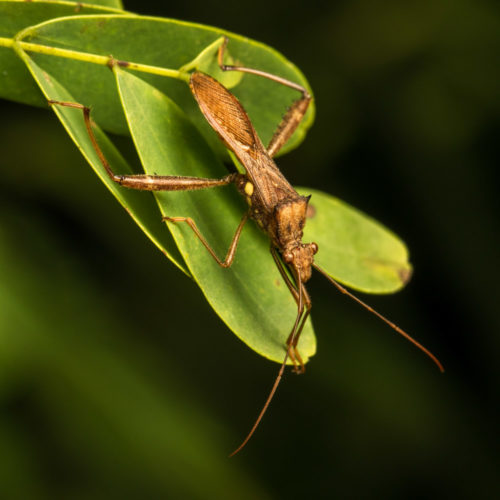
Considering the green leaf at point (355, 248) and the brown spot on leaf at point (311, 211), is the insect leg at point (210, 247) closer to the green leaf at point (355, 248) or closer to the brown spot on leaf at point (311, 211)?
the green leaf at point (355, 248)

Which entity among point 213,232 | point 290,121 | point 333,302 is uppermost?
point 290,121

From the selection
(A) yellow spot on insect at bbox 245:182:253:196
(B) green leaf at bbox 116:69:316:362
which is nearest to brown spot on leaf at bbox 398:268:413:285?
(B) green leaf at bbox 116:69:316:362

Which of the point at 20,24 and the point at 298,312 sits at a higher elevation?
the point at 20,24

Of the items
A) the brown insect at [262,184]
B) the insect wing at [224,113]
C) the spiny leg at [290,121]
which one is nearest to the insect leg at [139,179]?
the brown insect at [262,184]

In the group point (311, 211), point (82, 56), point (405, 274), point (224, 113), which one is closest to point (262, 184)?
point (311, 211)

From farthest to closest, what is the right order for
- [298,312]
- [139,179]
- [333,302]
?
[333,302] → [298,312] → [139,179]

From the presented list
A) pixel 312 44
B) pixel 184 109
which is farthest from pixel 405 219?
pixel 184 109

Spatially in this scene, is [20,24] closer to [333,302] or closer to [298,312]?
[298,312]

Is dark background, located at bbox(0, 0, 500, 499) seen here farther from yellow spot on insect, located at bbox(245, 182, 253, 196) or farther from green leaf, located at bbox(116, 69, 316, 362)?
green leaf, located at bbox(116, 69, 316, 362)
